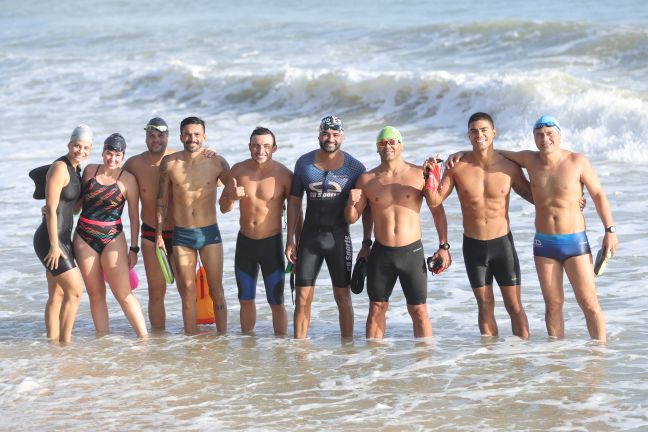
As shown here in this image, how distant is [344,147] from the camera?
17.0 meters

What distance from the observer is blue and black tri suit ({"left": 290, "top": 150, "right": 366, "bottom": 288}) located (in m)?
8.05

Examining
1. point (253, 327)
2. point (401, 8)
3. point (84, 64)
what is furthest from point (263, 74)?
point (253, 327)

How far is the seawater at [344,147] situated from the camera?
7.02 meters

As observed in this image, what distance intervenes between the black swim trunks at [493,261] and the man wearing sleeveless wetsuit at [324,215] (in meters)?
0.82

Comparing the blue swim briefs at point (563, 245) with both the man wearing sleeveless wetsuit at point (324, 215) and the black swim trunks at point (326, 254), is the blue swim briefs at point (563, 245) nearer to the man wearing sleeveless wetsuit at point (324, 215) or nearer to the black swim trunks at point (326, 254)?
the man wearing sleeveless wetsuit at point (324, 215)

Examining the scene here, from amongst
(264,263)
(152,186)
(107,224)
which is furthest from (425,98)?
(107,224)

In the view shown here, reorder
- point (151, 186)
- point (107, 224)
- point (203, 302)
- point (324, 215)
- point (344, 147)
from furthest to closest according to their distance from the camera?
1. point (344, 147)
2. point (203, 302)
3. point (151, 186)
4. point (107, 224)
5. point (324, 215)

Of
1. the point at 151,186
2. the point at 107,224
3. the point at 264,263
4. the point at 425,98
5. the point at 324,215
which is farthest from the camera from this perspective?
the point at 425,98

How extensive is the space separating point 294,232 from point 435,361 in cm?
149

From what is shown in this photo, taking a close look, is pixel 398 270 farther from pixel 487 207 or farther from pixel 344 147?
pixel 344 147

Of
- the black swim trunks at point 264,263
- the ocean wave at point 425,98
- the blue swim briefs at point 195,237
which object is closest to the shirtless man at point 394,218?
the black swim trunks at point 264,263

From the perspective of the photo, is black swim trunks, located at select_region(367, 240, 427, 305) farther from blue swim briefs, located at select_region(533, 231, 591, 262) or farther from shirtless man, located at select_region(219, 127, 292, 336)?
blue swim briefs, located at select_region(533, 231, 591, 262)

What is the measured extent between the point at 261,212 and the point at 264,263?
0.41 m

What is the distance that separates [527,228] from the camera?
38.9ft
